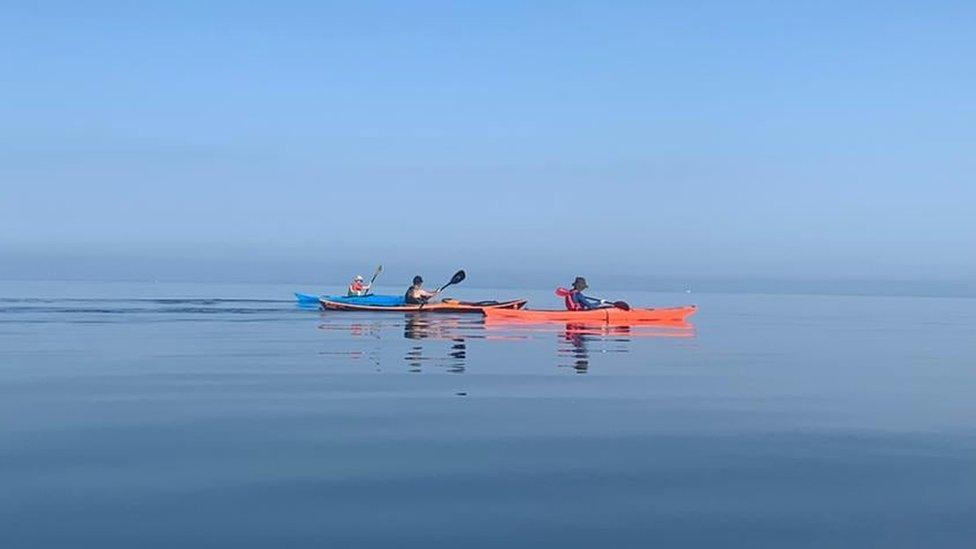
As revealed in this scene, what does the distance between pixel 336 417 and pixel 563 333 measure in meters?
20.6

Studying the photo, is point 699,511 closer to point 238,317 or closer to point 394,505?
point 394,505

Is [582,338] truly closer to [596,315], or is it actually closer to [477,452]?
[596,315]

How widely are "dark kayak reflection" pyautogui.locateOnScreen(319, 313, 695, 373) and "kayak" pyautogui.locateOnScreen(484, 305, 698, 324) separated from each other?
1.01 feet

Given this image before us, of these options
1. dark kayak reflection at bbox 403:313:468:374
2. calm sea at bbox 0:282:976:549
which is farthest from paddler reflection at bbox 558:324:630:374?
dark kayak reflection at bbox 403:313:468:374

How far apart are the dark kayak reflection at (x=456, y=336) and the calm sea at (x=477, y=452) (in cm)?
37

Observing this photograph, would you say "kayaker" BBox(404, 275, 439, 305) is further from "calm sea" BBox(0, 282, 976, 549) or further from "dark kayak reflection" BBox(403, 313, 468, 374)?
"calm sea" BBox(0, 282, 976, 549)

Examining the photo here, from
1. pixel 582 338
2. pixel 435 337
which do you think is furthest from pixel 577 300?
pixel 435 337

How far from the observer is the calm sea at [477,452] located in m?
7.78

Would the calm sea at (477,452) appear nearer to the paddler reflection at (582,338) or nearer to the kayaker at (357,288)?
the paddler reflection at (582,338)

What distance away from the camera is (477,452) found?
10.8m

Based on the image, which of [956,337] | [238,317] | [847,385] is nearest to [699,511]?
[847,385]

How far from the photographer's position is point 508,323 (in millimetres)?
38625

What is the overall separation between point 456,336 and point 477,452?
2021 cm

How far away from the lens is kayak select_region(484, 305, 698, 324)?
1453 inches
